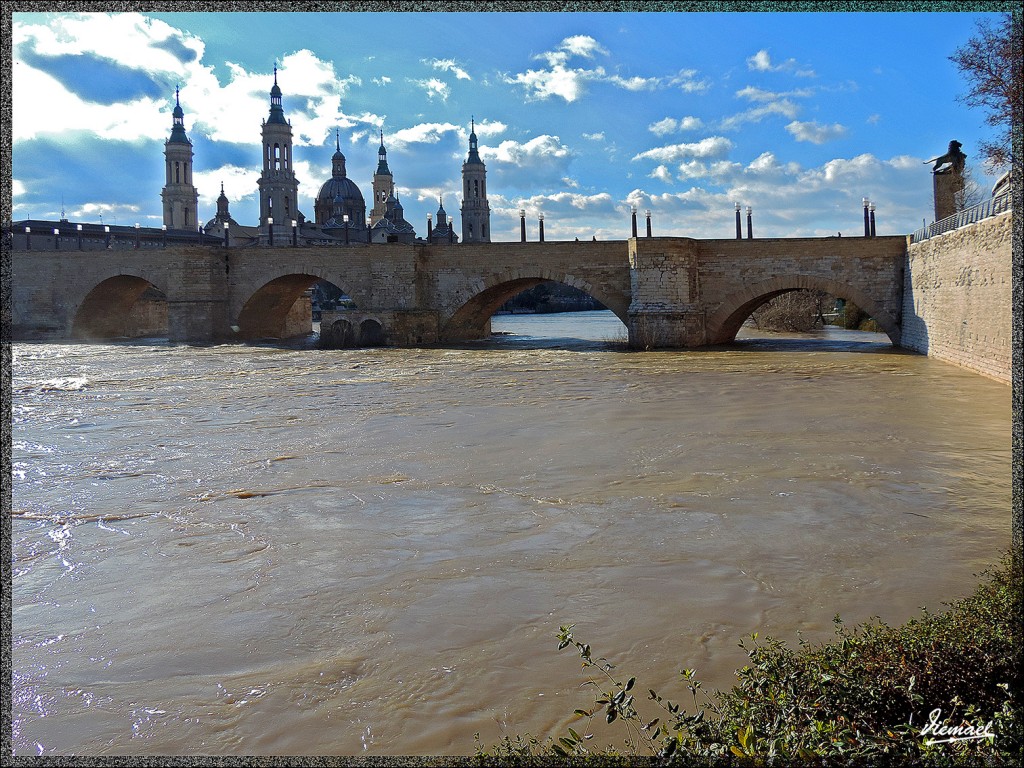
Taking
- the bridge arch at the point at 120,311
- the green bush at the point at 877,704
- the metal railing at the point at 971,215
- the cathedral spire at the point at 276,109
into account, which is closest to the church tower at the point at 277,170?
the cathedral spire at the point at 276,109

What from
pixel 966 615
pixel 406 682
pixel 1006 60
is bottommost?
pixel 406 682

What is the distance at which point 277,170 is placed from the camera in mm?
79312

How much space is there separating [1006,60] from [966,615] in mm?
8551

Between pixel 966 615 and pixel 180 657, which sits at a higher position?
pixel 966 615

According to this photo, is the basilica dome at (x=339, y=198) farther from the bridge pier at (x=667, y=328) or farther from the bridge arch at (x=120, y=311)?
the bridge pier at (x=667, y=328)

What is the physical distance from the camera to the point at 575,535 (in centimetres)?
634

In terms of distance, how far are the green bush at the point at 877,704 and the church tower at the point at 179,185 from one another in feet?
271

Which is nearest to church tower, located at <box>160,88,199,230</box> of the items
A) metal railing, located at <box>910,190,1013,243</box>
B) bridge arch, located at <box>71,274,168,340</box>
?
bridge arch, located at <box>71,274,168,340</box>

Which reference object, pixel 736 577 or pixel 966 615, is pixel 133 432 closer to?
pixel 736 577

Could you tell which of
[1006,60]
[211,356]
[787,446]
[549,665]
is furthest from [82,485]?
[211,356]

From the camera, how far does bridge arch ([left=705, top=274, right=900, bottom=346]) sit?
2509 centimetres

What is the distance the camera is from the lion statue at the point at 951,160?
992 inches

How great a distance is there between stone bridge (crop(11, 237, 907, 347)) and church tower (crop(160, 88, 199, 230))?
141ft
